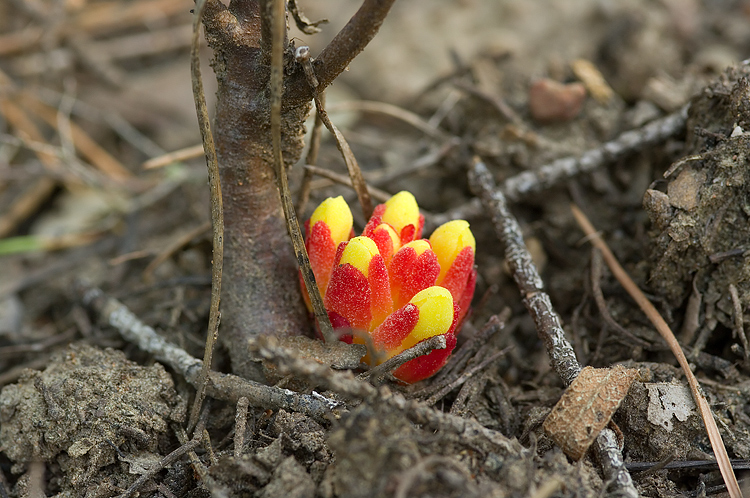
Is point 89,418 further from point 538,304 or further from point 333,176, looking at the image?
point 538,304

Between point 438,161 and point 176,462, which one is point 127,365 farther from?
point 438,161

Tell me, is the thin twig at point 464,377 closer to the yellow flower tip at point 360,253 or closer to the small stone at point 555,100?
the yellow flower tip at point 360,253

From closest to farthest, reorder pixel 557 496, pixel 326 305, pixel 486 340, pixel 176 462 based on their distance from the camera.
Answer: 1. pixel 557 496
2. pixel 176 462
3. pixel 326 305
4. pixel 486 340

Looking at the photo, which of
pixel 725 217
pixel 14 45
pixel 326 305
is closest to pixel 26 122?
pixel 14 45

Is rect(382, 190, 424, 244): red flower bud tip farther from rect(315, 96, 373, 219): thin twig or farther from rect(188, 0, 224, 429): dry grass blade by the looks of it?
rect(188, 0, 224, 429): dry grass blade

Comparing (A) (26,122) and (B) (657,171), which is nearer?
(B) (657,171)

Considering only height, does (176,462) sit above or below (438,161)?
below
